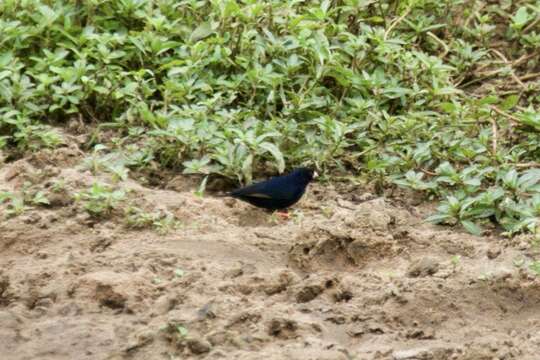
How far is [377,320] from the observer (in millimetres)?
4883

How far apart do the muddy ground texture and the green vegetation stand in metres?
0.44

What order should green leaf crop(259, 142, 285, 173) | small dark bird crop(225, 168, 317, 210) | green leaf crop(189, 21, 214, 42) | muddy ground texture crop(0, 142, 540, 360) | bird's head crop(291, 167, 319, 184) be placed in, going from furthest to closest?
green leaf crop(189, 21, 214, 42) → green leaf crop(259, 142, 285, 173) → bird's head crop(291, 167, 319, 184) → small dark bird crop(225, 168, 317, 210) → muddy ground texture crop(0, 142, 540, 360)

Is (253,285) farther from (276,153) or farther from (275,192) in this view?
(276,153)

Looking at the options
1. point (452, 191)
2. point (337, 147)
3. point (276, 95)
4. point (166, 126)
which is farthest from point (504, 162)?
point (166, 126)

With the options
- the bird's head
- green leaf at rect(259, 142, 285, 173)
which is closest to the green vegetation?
green leaf at rect(259, 142, 285, 173)

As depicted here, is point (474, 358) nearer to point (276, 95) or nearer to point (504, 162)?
point (504, 162)

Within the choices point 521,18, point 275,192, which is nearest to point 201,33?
point 275,192

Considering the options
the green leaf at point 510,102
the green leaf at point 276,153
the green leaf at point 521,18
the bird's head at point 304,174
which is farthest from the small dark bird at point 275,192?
the green leaf at point 521,18

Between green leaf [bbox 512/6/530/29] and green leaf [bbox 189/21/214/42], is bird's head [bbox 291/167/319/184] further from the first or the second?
green leaf [bbox 512/6/530/29]

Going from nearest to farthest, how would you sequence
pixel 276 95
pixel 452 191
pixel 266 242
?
pixel 266 242, pixel 452 191, pixel 276 95

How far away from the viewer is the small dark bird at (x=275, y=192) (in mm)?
6086

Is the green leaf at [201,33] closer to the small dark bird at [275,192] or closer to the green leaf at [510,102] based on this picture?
the small dark bird at [275,192]

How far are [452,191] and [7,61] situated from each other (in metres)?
2.71

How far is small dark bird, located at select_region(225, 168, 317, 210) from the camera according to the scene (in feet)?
20.0
